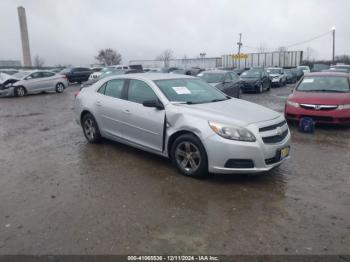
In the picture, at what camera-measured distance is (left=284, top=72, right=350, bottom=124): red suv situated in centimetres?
838

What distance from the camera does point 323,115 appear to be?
845cm

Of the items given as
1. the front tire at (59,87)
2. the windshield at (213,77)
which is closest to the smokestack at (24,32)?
the front tire at (59,87)

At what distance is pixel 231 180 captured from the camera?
5062 millimetres

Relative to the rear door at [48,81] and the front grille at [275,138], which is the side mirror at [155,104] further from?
the rear door at [48,81]

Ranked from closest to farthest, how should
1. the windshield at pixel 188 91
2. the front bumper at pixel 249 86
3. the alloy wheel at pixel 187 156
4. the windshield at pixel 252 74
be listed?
the alloy wheel at pixel 187 156 → the windshield at pixel 188 91 → the front bumper at pixel 249 86 → the windshield at pixel 252 74

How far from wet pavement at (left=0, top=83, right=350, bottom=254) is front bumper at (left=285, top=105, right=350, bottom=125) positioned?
1882mm

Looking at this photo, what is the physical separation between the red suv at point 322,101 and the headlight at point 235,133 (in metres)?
4.65

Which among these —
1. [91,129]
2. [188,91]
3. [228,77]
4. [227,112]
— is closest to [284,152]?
[227,112]

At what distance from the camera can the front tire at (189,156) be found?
4.89 meters

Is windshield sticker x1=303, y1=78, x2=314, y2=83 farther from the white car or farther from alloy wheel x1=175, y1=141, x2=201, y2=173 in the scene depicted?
the white car

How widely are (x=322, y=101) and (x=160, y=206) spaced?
610 cm

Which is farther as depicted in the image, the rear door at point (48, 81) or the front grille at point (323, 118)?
the rear door at point (48, 81)

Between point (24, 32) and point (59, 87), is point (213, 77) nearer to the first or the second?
point (59, 87)

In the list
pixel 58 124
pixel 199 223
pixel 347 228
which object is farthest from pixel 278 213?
pixel 58 124
